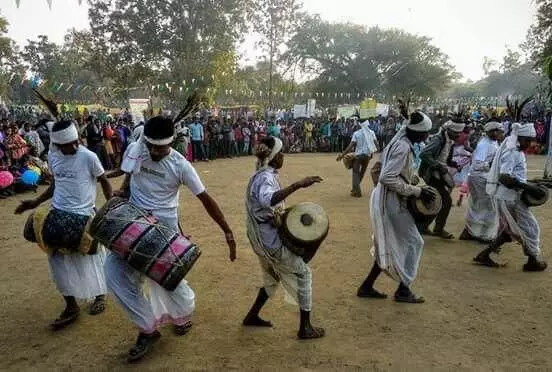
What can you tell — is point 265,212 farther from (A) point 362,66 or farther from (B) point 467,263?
(A) point 362,66

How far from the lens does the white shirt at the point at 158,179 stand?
3912 mm

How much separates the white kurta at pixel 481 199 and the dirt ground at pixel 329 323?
377 mm

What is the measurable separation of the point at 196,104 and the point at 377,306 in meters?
2.67

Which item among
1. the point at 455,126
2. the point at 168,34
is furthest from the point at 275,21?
the point at 455,126

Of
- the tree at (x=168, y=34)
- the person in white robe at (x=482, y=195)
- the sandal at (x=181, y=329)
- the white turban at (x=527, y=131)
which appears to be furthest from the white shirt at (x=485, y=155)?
the tree at (x=168, y=34)

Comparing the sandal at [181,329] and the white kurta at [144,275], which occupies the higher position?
the white kurta at [144,275]

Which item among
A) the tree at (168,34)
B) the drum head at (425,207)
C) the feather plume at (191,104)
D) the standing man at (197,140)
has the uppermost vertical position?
the tree at (168,34)

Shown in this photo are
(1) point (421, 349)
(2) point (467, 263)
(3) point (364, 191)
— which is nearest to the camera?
(1) point (421, 349)

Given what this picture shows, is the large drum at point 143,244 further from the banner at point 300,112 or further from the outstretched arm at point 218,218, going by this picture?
the banner at point 300,112

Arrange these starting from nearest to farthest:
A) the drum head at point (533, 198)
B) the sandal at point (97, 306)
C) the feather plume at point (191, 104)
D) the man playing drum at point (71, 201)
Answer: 1. the feather plume at point (191, 104)
2. the man playing drum at point (71, 201)
3. the sandal at point (97, 306)
4. the drum head at point (533, 198)

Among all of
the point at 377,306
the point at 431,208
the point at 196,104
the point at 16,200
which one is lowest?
the point at 16,200

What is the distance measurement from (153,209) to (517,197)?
4354mm

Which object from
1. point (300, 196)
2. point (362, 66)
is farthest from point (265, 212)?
point (362, 66)

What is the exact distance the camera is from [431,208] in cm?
481
